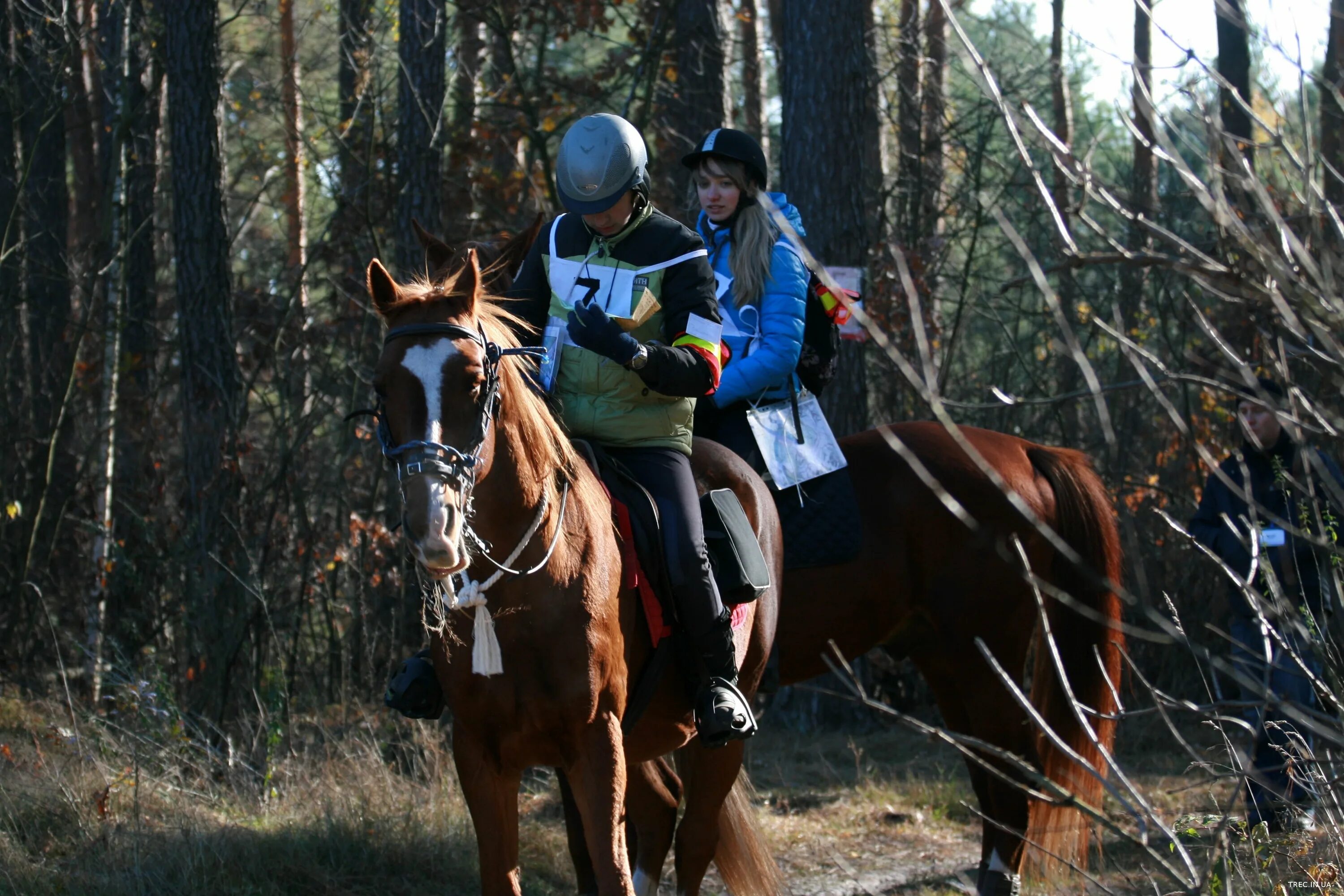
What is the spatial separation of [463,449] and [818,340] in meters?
2.66

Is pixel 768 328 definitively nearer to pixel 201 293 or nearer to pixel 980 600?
pixel 980 600

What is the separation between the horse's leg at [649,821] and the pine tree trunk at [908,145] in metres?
6.27

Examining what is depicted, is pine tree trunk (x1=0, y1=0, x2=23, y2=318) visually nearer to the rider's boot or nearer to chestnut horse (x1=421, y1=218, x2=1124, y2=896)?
chestnut horse (x1=421, y1=218, x2=1124, y2=896)

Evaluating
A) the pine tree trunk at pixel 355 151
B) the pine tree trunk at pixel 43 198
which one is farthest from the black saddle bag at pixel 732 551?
the pine tree trunk at pixel 43 198

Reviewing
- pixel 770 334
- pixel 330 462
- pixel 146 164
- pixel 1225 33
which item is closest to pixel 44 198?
pixel 146 164

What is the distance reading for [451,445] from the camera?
134 inches

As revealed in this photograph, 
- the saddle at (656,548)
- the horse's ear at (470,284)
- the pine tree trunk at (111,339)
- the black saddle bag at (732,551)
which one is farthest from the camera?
the pine tree trunk at (111,339)

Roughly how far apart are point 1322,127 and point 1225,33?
14.5ft

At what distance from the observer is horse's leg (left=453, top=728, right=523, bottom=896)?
12.6ft

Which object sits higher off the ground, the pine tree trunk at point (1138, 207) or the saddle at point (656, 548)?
the pine tree trunk at point (1138, 207)

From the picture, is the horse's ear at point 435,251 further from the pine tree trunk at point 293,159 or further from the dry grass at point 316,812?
the pine tree trunk at point 293,159

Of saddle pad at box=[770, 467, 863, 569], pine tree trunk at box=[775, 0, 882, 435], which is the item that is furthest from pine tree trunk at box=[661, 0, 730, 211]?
saddle pad at box=[770, 467, 863, 569]

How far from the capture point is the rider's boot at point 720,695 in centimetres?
421

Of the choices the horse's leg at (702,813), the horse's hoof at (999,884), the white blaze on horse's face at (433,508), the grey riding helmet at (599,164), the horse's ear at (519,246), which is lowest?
the horse's hoof at (999,884)
